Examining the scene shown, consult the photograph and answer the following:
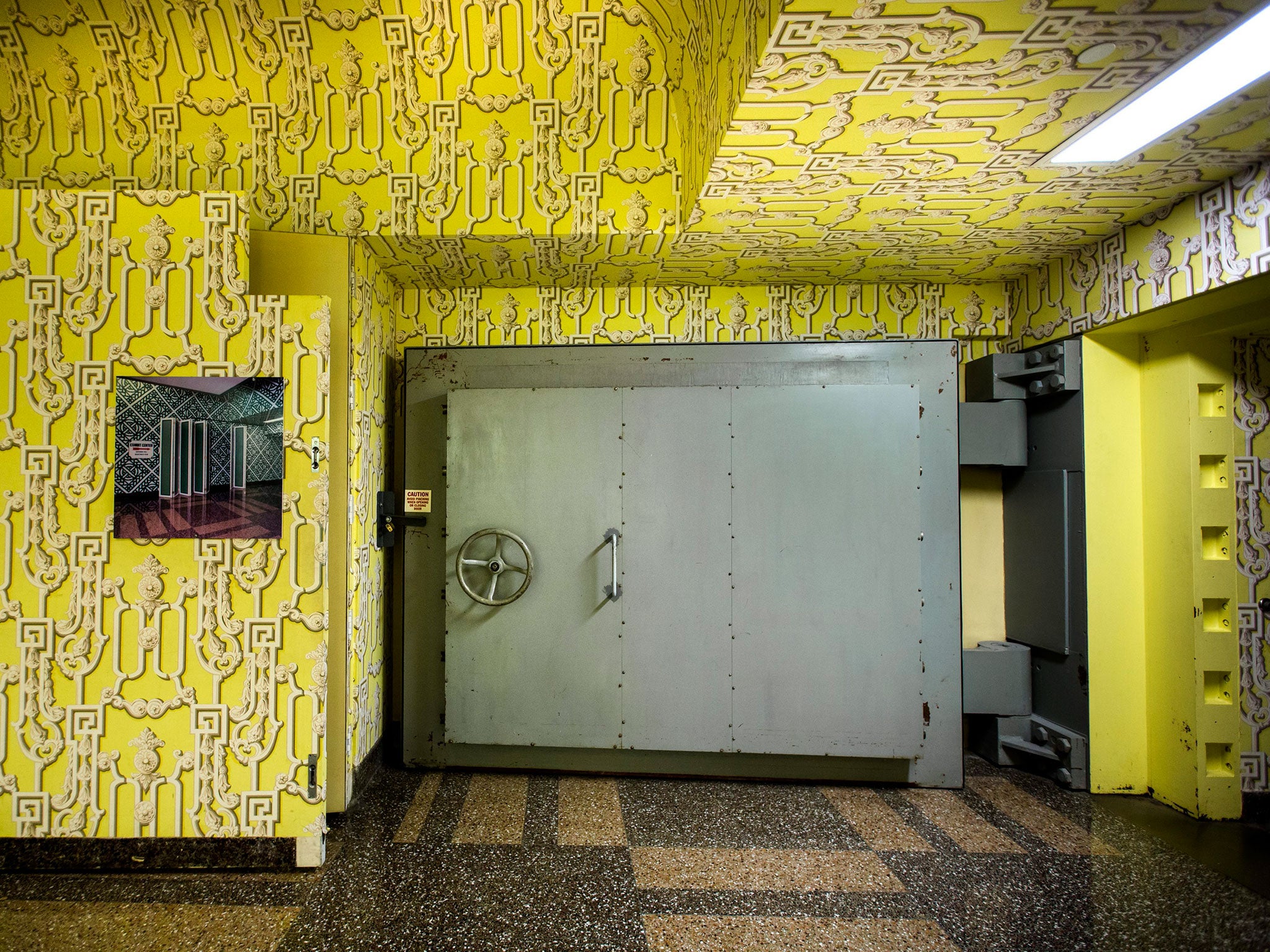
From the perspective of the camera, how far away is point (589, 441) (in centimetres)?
279

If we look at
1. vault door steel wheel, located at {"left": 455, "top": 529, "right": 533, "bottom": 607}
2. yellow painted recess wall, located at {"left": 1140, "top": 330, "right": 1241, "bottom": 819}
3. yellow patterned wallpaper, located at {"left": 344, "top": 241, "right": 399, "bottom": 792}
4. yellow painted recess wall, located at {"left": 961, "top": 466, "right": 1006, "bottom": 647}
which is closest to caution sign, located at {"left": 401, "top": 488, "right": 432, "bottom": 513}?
yellow patterned wallpaper, located at {"left": 344, "top": 241, "right": 399, "bottom": 792}

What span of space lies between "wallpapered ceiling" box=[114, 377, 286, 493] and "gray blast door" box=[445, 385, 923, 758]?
0.78m

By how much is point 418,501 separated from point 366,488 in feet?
0.95

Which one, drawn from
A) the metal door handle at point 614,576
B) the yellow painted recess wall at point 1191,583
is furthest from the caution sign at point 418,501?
the yellow painted recess wall at point 1191,583

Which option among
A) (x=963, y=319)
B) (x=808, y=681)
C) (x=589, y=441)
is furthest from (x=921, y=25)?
(x=808, y=681)

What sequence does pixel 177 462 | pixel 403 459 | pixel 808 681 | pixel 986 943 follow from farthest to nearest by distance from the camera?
pixel 403 459 < pixel 808 681 < pixel 177 462 < pixel 986 943

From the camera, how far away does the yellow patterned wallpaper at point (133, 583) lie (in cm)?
210

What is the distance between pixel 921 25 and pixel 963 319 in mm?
2105

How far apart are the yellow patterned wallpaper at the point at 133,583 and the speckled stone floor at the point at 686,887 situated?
26 centimetres

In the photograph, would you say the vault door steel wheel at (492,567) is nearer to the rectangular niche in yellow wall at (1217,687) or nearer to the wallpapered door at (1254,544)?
the rectangular niche in yellow wall at (1217,687)

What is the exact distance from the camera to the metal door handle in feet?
8.90

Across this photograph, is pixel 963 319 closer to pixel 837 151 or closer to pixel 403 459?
pixel 837 151

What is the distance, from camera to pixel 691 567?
2.76 metres

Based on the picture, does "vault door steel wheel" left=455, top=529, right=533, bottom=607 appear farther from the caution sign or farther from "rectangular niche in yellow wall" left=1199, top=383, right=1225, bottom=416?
"rectangular niche in yellow wall" left=1199, top=383, right=1225, bottom=416
